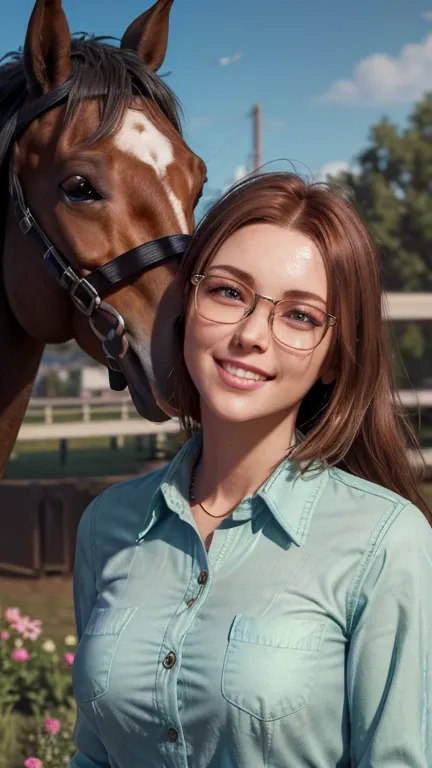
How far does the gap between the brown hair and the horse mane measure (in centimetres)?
115

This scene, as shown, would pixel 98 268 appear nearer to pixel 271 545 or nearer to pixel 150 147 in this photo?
pixel 150 147

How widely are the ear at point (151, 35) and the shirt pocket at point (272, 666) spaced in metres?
2.08

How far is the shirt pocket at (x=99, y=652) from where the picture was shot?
1.17 m

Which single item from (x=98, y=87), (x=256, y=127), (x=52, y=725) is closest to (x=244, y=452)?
(x=98, y=87)

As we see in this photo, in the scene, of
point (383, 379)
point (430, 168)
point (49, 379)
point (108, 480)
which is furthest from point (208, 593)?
point (49, 379)

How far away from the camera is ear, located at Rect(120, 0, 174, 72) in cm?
268

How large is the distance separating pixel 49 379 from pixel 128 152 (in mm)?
31237

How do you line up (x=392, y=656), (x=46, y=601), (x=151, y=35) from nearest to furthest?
(x=392, y=656) → (x=151, y=35) → (x=46, y=601)

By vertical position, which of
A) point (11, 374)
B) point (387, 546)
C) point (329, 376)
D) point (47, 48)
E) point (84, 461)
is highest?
point (47, 48)

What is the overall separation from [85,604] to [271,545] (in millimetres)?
395

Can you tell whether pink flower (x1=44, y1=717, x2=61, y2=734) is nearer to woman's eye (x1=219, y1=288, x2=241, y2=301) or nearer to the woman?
the woman

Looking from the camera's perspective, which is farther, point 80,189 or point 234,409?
point 80,189

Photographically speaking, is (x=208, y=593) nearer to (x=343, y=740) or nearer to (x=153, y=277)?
(x=343, y=740)

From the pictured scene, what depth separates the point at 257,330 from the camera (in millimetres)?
1151
